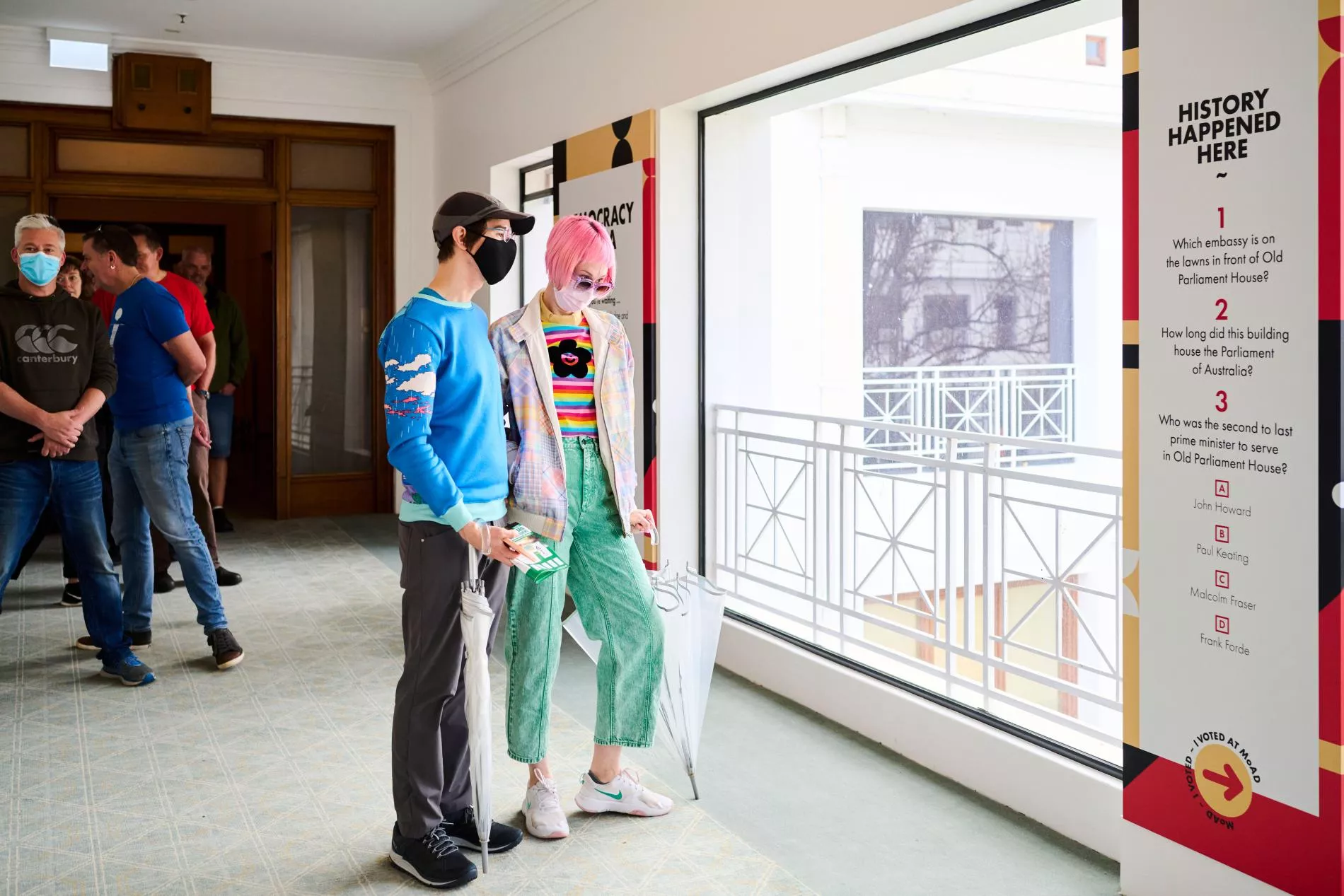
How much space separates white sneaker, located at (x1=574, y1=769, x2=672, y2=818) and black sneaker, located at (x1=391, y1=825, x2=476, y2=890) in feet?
1.39

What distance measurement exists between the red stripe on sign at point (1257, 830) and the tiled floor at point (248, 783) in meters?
0.80

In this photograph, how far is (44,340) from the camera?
3953 mm

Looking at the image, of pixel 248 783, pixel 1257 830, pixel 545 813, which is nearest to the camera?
pixel 1257 830

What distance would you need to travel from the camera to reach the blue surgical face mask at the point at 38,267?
391cm

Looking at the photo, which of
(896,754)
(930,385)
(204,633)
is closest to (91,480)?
(204,633)

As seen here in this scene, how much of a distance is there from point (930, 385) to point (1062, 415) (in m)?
1.14

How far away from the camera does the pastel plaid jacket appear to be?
2758mm

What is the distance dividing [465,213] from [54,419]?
2127 millimetres

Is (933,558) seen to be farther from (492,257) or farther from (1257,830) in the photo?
(492,257)

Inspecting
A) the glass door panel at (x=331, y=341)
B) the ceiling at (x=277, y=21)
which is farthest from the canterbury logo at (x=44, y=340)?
the glass door panel at (x=331, y=341)

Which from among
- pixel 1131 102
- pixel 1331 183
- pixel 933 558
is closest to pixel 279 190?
pixel 933 558

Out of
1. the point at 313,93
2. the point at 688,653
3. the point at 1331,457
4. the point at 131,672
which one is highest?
the point at 313,93

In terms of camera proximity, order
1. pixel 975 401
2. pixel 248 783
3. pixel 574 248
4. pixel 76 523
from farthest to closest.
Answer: pixel 975 401, pixel 76 523, pixel 248 783, pixel 574 248

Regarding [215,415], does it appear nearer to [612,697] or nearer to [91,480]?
[91,480]
